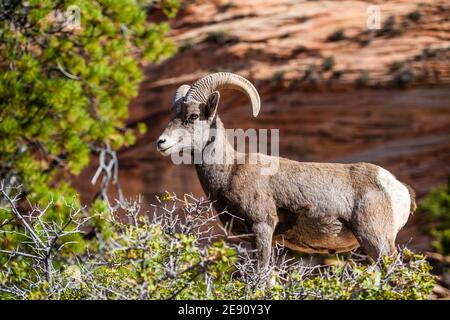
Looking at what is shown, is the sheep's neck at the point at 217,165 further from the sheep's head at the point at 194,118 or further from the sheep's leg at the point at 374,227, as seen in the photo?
the sheep's leg at the point at 374,227

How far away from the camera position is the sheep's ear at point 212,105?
5410 mm

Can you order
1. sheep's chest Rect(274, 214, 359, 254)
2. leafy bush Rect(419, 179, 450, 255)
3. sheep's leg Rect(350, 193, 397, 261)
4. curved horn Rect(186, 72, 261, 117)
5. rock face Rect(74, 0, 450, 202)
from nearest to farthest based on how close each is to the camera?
sheep's leg Rect(350, 193, 397, 261)
sheep's chest Rect(274, 214, 359, 254)
curved horn Rect(186, 72, 261, 117)
leafy bush Rect(419, 179, 450, 255)
rock face Rect(74, 0, 450, 202)

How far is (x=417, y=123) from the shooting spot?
16.5 meters

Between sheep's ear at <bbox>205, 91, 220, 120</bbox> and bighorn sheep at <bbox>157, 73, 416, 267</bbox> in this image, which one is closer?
bighorn sheep at <bbox>157, 73, 416, 267</bbox>

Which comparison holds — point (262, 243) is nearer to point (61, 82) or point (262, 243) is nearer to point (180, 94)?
point (180, 94)

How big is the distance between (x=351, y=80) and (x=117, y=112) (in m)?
7.23

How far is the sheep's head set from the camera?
17.6 ft

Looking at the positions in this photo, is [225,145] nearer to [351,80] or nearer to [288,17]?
[351,80]

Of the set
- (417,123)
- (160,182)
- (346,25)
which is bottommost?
(160,182)

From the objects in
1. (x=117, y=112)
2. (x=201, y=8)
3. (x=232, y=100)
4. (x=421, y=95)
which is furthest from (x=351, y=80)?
(x=117, y=112)

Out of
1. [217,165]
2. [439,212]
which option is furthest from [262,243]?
[439,212]

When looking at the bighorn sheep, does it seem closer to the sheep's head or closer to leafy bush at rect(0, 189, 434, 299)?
the sheep's head

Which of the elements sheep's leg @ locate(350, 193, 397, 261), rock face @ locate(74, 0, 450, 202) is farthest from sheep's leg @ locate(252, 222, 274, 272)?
rock face @ locate(74, 0, 450, 202)

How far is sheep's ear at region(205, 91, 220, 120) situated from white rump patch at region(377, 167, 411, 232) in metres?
1.32
